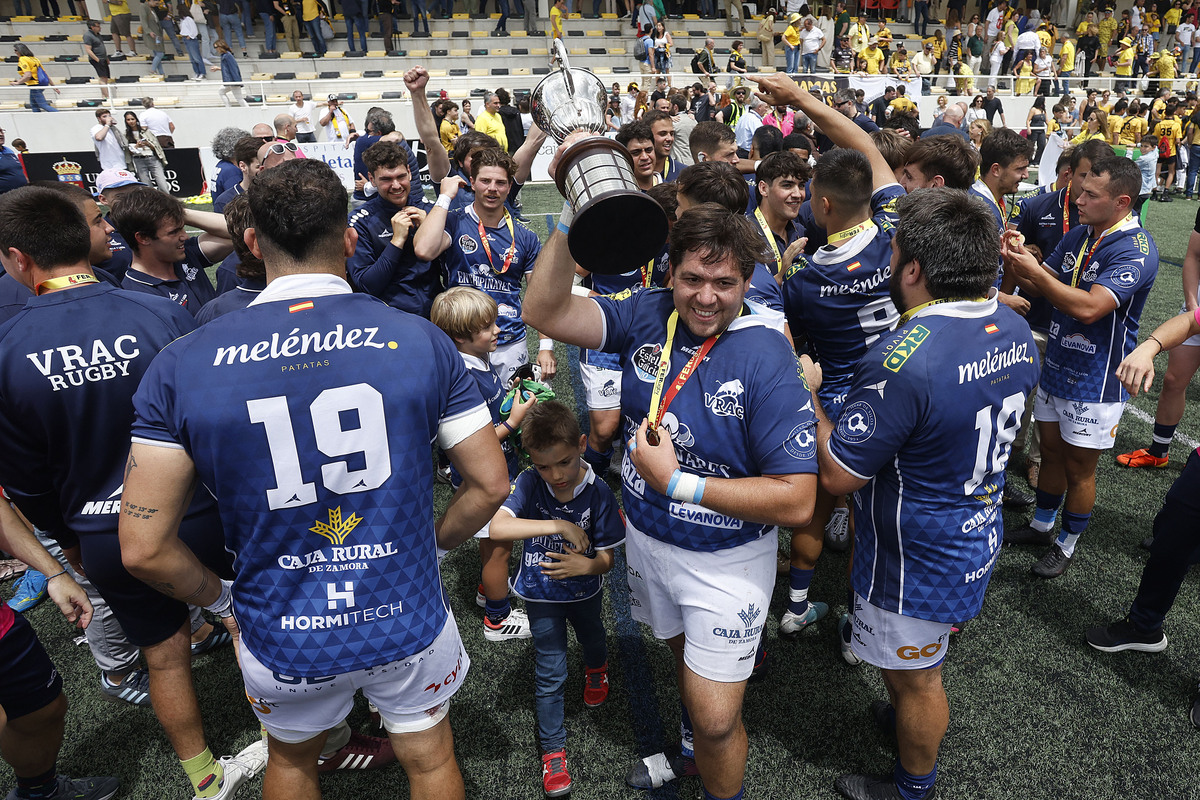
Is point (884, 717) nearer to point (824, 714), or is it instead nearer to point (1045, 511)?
point (824, 714)

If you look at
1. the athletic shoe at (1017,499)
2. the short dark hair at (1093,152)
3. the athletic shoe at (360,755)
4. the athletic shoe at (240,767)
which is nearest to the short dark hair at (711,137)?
the short dark hair at (1093,152)

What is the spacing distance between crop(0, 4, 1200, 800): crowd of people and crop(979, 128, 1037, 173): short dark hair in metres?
1.03

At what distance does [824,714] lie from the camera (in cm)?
330

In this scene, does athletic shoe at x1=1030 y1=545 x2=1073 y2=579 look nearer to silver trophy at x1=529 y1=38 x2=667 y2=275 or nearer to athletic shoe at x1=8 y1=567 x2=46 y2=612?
silver trophy at x1=529 y1=38 x2=667 y2=275

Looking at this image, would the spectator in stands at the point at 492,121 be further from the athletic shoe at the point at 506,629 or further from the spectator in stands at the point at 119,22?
the spectator in stands at the point at 119,22

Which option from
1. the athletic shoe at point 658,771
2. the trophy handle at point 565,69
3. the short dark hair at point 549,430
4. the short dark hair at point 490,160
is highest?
the trophy handle at point 565,69

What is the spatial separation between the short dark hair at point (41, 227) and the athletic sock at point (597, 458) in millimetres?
3083

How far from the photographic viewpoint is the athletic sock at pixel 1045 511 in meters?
4.41

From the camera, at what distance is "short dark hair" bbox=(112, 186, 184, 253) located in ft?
11.7

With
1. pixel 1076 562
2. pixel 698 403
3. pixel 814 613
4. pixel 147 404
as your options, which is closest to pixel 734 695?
pixel 698 403

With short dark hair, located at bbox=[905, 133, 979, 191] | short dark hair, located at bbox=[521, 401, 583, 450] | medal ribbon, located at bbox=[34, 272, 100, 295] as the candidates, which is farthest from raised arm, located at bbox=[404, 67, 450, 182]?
short dark hair, located at bbox=[905, 133, 979, 191]

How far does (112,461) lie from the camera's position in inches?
105

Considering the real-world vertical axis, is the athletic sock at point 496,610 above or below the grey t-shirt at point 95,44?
below

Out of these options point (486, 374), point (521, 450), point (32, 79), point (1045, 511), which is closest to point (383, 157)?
point (486, 374)
